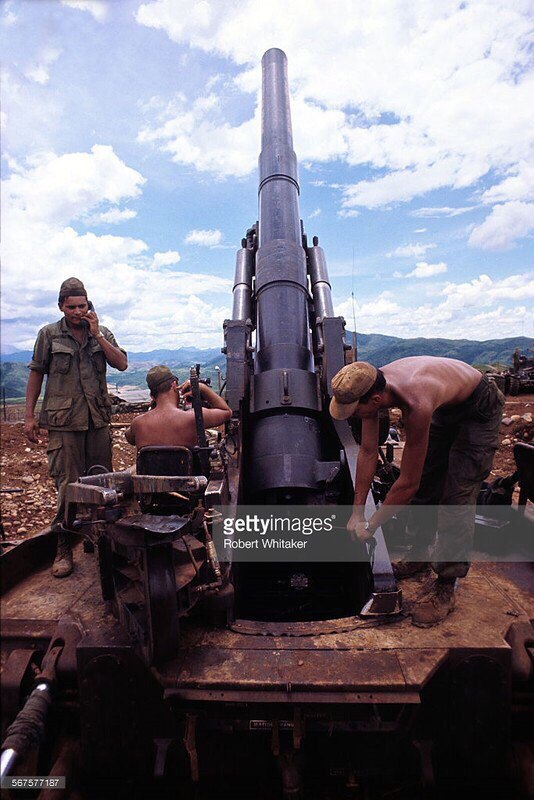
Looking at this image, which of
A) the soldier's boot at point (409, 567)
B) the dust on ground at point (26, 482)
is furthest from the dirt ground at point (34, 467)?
the soldier's boot at point (409, 567)

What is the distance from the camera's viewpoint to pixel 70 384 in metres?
3.52

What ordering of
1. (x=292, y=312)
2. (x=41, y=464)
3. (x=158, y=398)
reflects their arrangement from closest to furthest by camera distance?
(x=158, y=398)
(x=292, y=312)
(x=41, y=464)

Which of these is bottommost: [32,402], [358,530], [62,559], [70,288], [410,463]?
[62,559]

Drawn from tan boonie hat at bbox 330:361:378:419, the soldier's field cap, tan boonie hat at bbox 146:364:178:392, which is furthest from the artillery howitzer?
the soldier's field cap

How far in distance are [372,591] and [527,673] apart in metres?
0.76

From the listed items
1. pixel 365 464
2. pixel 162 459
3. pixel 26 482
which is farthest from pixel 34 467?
pixel 365 464

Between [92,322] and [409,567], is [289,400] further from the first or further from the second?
[92,322]

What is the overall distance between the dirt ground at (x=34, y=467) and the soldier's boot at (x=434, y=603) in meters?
2.75

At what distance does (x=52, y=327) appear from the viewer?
3531 millimetres

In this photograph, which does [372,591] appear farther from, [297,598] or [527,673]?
[297,598]

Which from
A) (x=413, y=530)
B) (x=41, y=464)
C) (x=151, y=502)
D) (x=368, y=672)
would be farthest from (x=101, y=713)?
(x=41, y=464)

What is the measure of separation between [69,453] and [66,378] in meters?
0.54

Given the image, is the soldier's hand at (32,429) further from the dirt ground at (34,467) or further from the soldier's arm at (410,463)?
the soldier's arm at (410,463)

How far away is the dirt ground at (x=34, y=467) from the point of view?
5.85 meters
